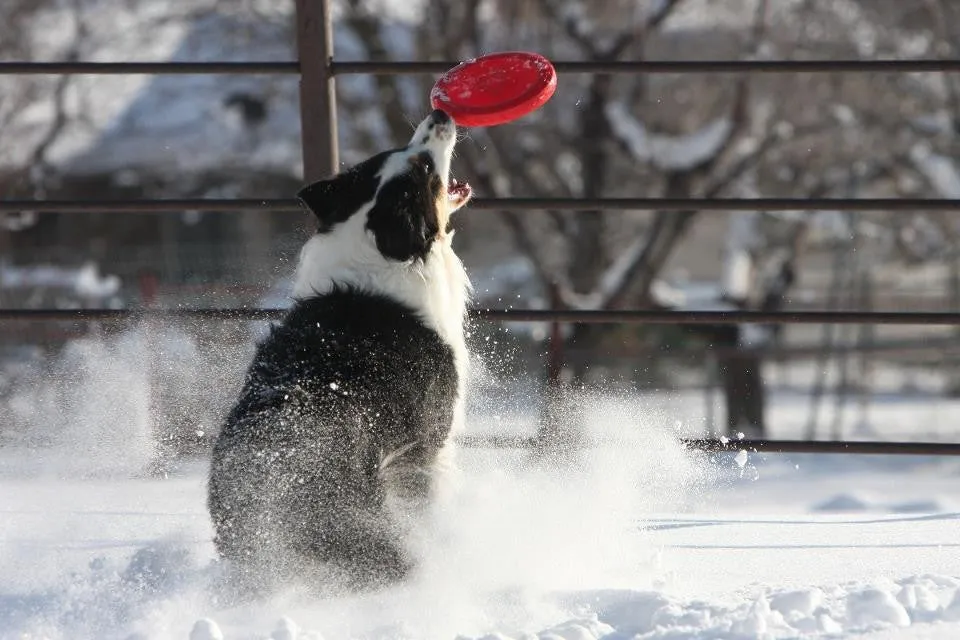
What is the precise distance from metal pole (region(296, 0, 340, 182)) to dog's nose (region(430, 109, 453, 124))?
0.42m

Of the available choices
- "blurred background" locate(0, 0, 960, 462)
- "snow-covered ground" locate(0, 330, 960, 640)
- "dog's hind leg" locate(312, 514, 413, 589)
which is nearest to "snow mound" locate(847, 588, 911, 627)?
"snow-covered ground" locate(0, 330, 960, 640)

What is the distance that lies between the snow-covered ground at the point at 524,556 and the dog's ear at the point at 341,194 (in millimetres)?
868

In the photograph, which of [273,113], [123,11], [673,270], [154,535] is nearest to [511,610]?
[154,535]

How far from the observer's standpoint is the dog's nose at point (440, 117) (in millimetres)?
3508

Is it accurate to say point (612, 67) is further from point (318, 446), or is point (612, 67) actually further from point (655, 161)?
point (655, 161)

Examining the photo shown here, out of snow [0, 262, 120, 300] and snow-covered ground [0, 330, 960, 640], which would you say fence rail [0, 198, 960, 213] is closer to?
snow-covered ground [0, 330, 960, 640]

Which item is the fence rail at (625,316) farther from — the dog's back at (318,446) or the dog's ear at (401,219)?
the dog's back at (318,446)

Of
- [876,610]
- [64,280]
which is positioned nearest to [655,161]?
[64,280]

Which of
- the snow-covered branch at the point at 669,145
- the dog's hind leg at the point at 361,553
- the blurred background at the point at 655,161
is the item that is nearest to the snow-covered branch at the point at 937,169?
the blurred background at the point at 655,161

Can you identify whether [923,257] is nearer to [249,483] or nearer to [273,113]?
[273,113]

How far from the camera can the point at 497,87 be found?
12.1 feet

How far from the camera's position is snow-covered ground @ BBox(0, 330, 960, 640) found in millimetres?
2543

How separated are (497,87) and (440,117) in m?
0.27

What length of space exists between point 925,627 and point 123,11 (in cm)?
1420
